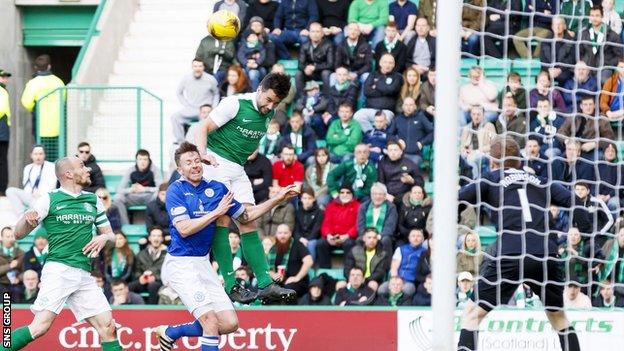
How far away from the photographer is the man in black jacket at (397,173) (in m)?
16.9

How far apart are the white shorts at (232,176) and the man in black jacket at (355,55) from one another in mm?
5781

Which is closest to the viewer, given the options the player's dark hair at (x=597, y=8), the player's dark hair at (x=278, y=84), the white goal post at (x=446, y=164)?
the white goal post at (x=446, y=164)

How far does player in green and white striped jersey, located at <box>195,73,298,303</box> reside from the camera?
1186 cm

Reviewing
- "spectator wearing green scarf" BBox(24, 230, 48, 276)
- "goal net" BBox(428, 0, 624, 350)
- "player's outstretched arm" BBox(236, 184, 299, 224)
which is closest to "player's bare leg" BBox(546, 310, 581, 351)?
"goal net" BBox(428, 0, 624, 350)

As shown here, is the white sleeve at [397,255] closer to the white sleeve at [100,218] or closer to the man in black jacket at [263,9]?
the man in black jacket at [263,9]

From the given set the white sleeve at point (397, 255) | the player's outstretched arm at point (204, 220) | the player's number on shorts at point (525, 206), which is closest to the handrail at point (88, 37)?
the white sleeve at point (397, 255)

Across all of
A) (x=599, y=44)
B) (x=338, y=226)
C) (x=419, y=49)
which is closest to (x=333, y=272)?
(x=338, y=226)

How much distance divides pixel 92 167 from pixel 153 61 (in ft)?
10.0

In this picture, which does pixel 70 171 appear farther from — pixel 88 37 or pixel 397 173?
pixel 88 37

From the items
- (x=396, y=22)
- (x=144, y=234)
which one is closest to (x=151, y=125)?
(x=144, y=234)

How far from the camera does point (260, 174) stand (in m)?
17.1

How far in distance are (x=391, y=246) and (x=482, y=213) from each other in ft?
3.45

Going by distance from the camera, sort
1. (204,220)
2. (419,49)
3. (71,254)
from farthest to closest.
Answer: (419,49)
(71,254)
(204,220)

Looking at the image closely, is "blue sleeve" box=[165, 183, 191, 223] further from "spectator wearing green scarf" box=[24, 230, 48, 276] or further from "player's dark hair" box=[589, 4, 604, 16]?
"spectator wearing green scarf" box=[24, 230, 48, 276]
